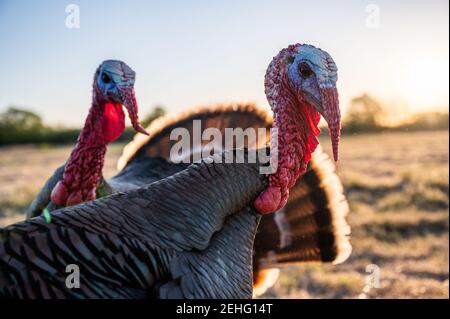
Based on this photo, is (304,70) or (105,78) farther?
(105,78)

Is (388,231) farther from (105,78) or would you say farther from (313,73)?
(313,73)

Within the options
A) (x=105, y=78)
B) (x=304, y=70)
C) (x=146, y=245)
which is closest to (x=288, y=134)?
(x=304, y=70)

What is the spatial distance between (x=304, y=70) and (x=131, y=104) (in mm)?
1212

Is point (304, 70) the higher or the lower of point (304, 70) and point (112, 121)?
the higher

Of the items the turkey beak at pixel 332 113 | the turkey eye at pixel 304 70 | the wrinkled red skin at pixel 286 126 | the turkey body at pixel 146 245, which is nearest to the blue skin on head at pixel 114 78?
the wrinkled red skin at pixel 286 126

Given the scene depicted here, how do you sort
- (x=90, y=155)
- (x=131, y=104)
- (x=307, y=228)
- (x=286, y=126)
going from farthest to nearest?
(x=307, y=228) → (x=90, y=155) → (x=131, y=104) → (x=286, y=126)

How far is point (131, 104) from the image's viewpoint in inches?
146

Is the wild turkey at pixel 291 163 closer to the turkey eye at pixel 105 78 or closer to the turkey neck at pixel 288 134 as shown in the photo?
the turkey neck at pixel 288 134

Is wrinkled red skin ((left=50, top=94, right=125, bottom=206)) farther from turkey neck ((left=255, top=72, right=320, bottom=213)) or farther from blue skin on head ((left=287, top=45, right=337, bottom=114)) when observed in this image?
blue skin on head ((left=287, top=45, right=337, bottom=114))

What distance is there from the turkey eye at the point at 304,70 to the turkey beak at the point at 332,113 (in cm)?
17

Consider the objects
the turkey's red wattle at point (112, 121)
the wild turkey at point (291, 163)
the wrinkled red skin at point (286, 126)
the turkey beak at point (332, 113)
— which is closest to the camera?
the turkey beak at point (332, 113)

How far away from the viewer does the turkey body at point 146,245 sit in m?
2.43

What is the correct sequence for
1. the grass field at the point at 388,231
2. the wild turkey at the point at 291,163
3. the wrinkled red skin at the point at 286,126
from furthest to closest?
the grass field at the point at 388,231 → the wrinkled red skin at the point at 286,126 → the wild turkey at the point at 291,163

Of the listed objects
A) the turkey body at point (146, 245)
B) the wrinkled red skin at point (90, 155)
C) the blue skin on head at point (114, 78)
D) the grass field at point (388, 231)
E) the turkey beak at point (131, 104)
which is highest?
the blue skin on head at point (114, 78)
